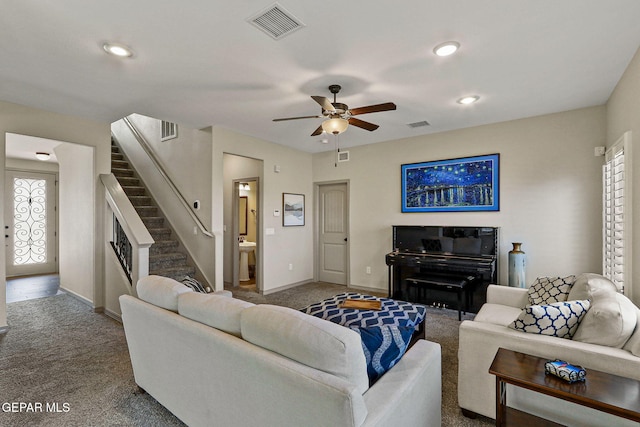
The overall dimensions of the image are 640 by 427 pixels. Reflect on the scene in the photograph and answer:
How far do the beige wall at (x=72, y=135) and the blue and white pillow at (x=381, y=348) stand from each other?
4.17 metres

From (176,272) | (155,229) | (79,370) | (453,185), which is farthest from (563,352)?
(155,229)

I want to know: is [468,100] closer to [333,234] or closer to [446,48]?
[446,48]

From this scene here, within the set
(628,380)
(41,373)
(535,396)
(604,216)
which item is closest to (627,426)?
(628,380)

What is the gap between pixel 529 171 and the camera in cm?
406

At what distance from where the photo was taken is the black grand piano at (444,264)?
4.05m

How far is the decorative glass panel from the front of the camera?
6598 mm

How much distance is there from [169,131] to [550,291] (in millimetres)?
5713

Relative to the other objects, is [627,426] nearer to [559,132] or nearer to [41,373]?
[559,132]

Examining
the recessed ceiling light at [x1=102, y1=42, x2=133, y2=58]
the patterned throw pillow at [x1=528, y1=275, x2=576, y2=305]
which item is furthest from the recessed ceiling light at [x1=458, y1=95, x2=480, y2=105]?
the recessed ceiling light at [x1=102, y1=42, x2=133, y2=58]

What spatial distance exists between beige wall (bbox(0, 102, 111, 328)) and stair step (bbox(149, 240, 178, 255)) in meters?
0.75

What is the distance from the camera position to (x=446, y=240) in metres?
4.57

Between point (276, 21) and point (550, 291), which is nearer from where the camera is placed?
point (276, 21)

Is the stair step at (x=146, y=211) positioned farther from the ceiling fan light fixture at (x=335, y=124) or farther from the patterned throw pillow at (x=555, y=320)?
the patterned throw pillow at (x=555, y=320)

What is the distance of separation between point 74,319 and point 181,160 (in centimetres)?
265
